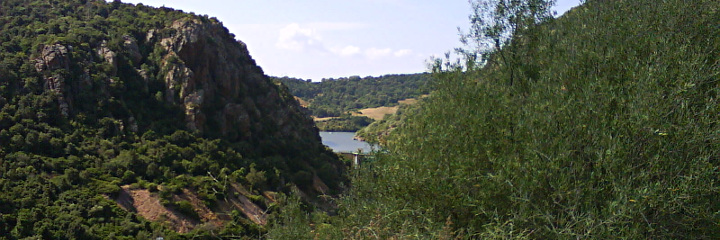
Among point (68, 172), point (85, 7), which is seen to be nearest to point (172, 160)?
point (68, 172)

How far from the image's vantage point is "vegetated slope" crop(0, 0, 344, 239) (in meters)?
36.3

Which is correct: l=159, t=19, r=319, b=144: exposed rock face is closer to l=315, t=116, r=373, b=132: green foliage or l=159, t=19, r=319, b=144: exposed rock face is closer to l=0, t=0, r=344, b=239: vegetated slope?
l=0, t=0, r=344, b=239: vegetated slope

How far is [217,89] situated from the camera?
197 ft

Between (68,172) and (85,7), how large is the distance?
34307mm

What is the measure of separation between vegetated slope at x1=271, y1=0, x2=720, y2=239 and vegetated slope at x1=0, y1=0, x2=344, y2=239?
28.1m

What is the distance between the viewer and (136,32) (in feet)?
200

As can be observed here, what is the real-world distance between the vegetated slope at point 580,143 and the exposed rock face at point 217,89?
1797 inches

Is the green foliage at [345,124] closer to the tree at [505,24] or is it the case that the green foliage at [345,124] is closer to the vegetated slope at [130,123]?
the vegetated slope at [130,123]

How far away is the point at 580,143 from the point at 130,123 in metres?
48.7

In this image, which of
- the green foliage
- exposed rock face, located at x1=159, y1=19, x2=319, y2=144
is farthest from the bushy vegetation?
exposed rock face, located at x1=159, y1=19, x2=319, y2=144

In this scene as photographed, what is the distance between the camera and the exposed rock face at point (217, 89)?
2210 inches

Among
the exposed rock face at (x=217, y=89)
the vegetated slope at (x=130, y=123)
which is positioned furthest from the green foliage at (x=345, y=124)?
the exposed rock face at (x=217, y=89)

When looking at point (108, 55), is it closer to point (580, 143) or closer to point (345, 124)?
point (580, 143)

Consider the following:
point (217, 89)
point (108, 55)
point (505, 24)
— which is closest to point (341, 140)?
point (217, 89)
